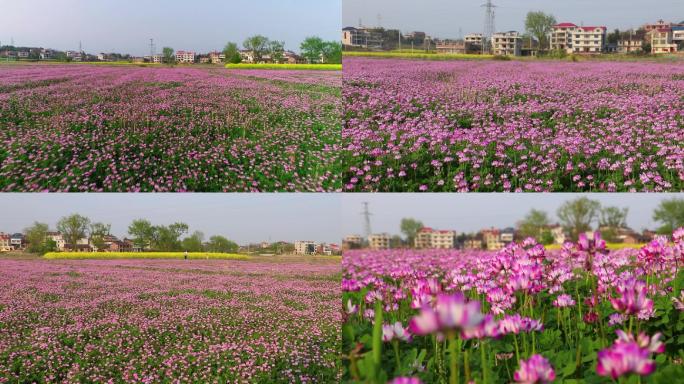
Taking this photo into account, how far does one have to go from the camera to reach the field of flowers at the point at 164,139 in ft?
22.4

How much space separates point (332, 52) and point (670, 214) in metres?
21.0

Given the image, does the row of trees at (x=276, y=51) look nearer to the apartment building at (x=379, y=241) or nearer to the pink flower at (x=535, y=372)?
the apartment building at (x=379, y=241)

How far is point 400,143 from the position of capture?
691cm

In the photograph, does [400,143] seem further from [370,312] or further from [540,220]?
[370,312]

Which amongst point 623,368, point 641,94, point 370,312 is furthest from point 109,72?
point 623,368

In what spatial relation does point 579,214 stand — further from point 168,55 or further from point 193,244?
point 168,55

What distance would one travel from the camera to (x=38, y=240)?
33.6 ft

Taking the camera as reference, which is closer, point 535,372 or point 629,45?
point 535,372

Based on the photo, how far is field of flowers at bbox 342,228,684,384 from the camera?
4.67 feet

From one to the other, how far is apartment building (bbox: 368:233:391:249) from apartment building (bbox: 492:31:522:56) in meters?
12.8

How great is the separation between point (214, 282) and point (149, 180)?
211 centimetres

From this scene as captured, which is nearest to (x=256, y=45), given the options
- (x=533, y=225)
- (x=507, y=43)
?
(x=507, y=43)

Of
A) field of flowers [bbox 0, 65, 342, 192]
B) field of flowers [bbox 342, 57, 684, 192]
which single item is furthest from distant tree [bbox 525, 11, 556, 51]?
field of flowers [bbox 0, 65, 342, 192]

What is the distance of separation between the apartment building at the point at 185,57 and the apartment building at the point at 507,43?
11.5m
